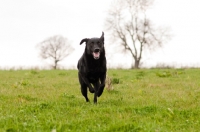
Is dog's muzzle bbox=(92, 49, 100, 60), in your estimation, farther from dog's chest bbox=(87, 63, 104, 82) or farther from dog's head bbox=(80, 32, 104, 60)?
dog's chest bbox=(87, 63, 104, 82)

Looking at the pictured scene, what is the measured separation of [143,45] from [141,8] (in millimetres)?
6073

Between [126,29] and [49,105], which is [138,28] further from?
[49,105]

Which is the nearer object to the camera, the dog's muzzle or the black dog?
the dog's muzzle

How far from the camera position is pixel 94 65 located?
838 centimetres

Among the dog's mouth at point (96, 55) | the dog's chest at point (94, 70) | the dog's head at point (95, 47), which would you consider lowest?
the dog's chest at point (94, 70)

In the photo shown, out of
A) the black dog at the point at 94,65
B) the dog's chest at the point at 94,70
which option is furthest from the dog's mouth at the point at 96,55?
the dog's chest at the point at 94,70

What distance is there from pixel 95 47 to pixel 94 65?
0.53m

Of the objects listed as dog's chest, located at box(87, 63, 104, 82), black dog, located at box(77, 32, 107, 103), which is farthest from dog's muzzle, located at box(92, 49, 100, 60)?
dog's chest, located at box(87, 63, 104, 82)

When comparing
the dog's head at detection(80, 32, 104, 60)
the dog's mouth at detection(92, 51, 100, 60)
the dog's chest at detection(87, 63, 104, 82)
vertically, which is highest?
the dog's head at detection(80, 32, 104, 60)

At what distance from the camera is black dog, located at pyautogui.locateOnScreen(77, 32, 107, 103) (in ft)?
26.9

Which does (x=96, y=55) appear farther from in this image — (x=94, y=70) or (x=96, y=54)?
(x=94, y=70)

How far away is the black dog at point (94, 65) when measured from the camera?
8.20 metres

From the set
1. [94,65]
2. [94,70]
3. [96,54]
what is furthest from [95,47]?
[94,70]

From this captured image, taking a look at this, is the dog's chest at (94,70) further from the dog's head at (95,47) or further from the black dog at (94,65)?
the dog's head at (95,47)
